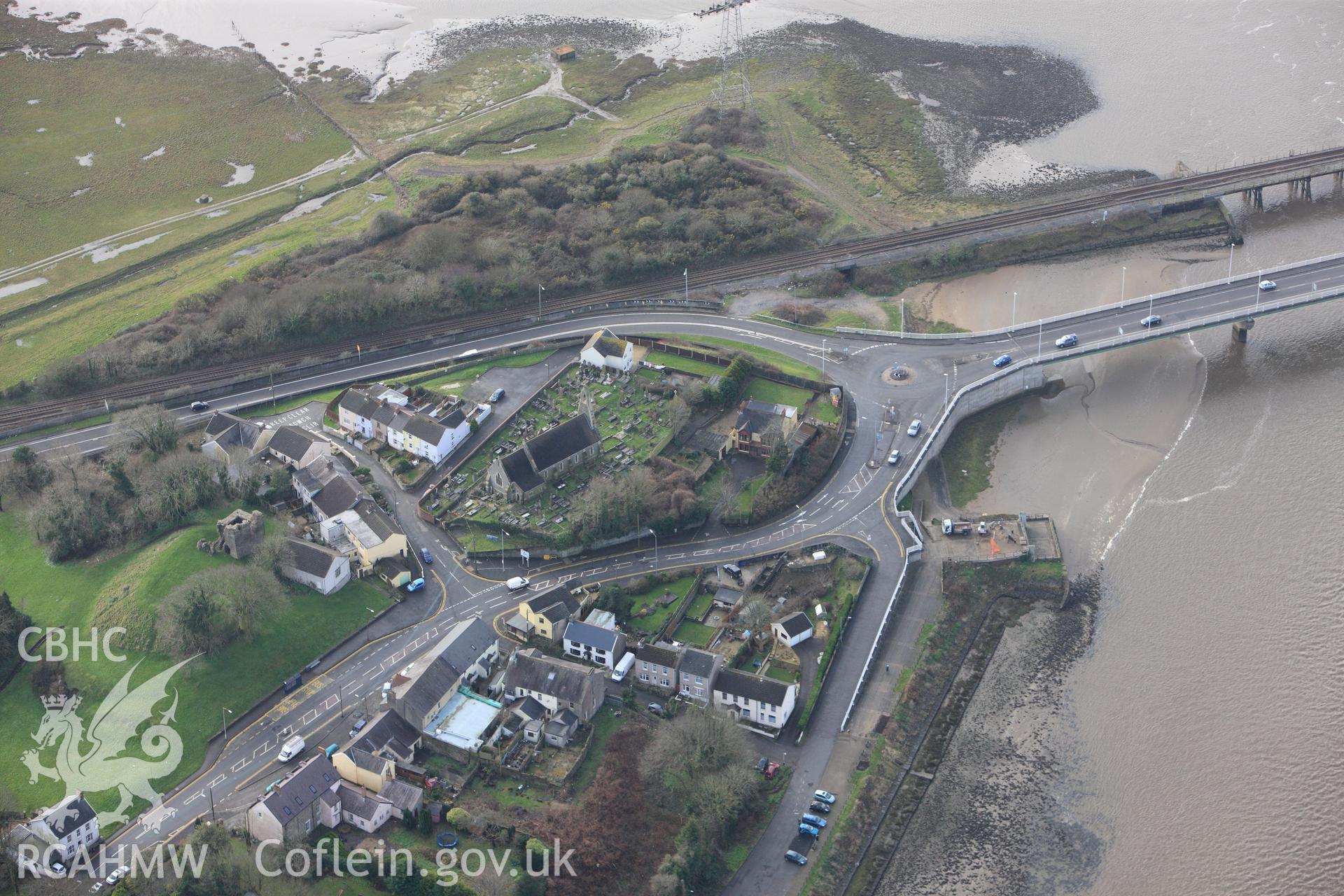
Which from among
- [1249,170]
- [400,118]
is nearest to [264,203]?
[400,118]

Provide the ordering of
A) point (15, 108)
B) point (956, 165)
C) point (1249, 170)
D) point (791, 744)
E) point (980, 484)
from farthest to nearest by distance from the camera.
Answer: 1. point (15, 108)
2. point (956, 165)
3. point (1249, 170)
4. point (980, 484)
5. point (791, 744)

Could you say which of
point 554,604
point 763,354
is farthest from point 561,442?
→ point 763,354

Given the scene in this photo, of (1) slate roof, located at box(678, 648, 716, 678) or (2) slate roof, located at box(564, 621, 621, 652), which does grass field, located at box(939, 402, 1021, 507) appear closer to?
(1) slate roof, located at box(678, 648, 716, 678)

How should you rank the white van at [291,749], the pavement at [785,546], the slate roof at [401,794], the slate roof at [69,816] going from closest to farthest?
1. the slate roof at [69,816]
2. the slate roof at [401,794]
3. the pavement at [785,546]
4. the white van at [291,749]

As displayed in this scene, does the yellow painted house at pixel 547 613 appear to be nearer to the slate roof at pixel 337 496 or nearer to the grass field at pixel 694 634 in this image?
the grass field at pixel 694 634

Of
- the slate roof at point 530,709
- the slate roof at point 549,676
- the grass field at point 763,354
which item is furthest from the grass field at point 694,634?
the grass field at point 763,354

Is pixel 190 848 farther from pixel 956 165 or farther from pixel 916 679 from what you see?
pixel 956 165
